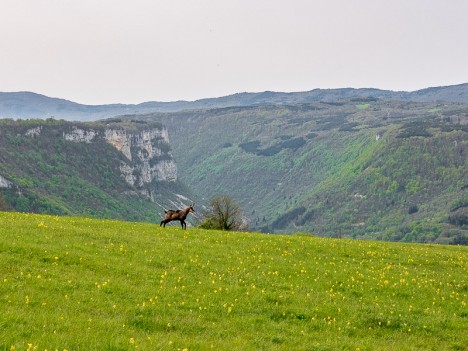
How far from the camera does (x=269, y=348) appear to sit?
1436 centimetres

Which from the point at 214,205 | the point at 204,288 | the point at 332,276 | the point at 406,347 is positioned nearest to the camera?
the point at 406,347

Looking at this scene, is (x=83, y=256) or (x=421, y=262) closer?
(x=83, y=256)

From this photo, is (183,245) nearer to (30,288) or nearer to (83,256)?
(83,256)

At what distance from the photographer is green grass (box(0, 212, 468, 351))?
46.5 feet

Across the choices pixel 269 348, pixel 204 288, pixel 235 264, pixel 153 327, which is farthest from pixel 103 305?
pixel 235 264

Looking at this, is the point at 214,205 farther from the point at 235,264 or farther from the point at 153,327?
the point at 153,327

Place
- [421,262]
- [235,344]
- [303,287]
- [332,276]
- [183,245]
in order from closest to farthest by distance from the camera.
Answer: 1. [235,344]
2. [303,287]
3. [332,276]
4. [183,245]
5. [421,262]

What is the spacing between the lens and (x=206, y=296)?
18.5 metres

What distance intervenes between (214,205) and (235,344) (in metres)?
60.2

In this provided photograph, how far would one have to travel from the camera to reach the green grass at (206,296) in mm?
14164

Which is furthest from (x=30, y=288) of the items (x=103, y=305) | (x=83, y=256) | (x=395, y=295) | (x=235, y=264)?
(x=395, y=295)

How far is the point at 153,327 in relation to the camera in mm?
15086

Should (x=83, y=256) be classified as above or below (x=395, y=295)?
above

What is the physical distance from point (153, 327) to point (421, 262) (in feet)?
70.7
